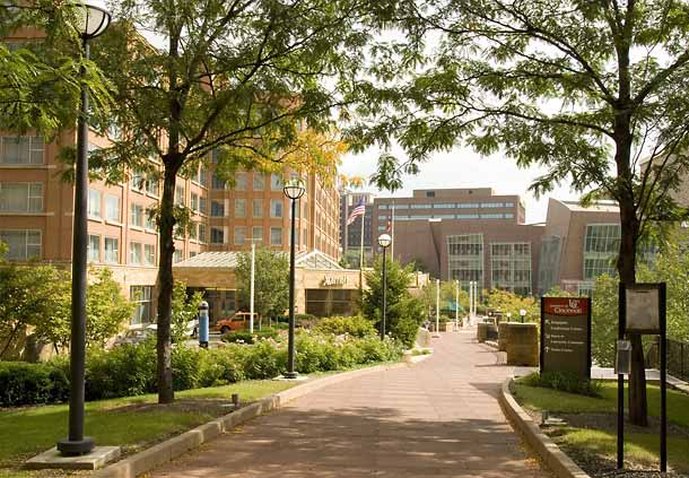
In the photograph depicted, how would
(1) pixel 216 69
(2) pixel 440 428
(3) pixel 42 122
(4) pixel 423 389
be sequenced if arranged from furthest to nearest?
(4) pixel 423 389, (1) pixel 216 69, (2) pixel 440 428, (3) pixel 42 122

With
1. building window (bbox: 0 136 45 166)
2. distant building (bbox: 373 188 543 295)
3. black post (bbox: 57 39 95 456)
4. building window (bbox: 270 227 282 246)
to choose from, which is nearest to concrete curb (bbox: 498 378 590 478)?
black post (bbox: 57 39 95 456)

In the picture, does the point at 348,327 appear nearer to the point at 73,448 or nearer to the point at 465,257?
the point at 73,448

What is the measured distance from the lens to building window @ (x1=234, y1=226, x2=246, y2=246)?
8512cm

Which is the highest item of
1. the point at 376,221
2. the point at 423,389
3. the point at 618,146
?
the point at 376,221

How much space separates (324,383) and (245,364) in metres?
2.01

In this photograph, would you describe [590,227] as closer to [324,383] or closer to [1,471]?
[324,383]

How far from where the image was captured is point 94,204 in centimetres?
5075

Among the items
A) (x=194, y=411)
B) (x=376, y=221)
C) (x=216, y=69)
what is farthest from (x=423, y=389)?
(x=376, y=221)

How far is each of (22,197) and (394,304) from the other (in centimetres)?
2657

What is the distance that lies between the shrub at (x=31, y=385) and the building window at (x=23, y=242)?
3611cm

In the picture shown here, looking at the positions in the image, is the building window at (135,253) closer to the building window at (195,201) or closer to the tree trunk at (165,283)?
the building window at (195,201)

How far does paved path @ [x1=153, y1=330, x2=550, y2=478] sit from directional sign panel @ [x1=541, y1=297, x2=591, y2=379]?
2.13 m

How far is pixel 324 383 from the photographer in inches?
758

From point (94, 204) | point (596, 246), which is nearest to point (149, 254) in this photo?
point (94, 204)
